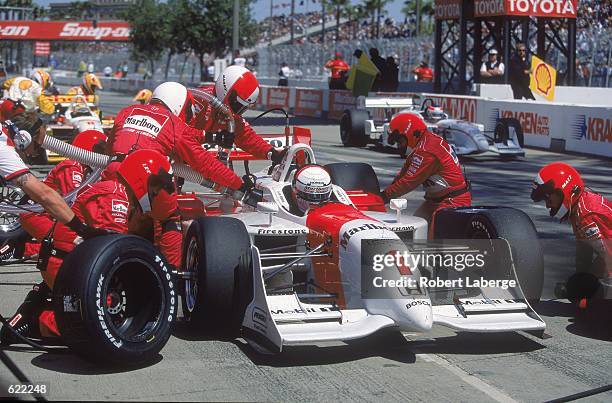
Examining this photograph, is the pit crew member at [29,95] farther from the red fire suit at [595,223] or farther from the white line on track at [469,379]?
the white line on track at [469,379]

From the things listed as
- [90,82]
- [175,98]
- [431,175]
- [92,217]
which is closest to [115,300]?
[92,217]

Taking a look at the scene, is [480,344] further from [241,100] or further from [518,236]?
[241,100]

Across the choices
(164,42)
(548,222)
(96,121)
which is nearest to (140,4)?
(164,42)

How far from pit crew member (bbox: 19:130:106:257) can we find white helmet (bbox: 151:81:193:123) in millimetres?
688

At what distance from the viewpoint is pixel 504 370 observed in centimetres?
614

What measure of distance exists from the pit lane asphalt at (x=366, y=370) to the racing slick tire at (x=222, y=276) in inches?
6.8

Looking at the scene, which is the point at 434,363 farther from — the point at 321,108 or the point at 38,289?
the point at 321,108

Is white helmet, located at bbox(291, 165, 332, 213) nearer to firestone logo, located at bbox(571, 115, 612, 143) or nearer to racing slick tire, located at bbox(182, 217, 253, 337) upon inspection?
racing slick tire, located at bbox(182, 217, 253, 337)

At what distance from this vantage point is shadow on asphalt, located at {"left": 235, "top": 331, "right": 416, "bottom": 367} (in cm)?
628

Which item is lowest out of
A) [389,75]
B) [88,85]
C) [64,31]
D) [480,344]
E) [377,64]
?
[480,344]

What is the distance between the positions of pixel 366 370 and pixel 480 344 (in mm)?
1011

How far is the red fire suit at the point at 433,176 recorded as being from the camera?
30.1ft

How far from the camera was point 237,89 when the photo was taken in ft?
33.4

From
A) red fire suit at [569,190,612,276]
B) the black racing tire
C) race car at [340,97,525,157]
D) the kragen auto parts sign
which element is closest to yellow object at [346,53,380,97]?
race car at [340,97,525,157]
